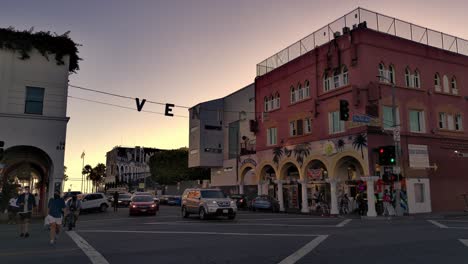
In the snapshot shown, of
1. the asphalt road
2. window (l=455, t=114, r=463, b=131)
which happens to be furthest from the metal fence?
the asphalt road

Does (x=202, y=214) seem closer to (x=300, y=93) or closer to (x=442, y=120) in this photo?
(x=300, y=93)

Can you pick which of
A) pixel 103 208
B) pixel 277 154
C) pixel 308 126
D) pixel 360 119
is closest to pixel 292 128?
pixel 308 126

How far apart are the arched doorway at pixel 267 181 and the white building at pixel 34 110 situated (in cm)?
1989

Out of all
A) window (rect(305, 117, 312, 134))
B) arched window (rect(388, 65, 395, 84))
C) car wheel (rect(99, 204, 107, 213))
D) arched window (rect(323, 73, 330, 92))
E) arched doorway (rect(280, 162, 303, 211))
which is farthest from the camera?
arched doorway (rect(280, 162, 303, 211))

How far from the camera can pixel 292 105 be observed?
123ft

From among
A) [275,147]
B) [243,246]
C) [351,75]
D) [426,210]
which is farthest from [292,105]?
[243,246]

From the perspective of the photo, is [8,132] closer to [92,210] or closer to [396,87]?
[92,210]

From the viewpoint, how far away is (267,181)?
40844mm

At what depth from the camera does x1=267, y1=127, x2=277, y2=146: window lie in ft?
132

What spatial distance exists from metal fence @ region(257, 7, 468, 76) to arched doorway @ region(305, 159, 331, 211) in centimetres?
1030

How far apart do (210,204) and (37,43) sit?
1631cm

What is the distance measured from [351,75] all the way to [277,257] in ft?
76.1

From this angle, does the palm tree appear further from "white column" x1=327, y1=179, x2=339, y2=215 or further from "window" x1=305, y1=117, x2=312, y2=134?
"white column" x1=327, y1=179, x2=339, y2=215

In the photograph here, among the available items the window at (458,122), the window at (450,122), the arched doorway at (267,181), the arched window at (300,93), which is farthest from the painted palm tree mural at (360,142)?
the arched doorway at (267,181)
